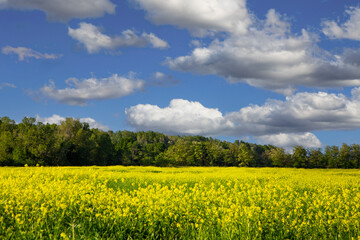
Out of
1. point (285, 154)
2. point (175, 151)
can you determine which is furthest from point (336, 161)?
point (175, 151)

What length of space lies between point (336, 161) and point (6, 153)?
89.1m

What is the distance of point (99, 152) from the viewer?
253 feet

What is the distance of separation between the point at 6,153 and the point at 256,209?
207 feet

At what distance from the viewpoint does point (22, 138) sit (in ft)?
200

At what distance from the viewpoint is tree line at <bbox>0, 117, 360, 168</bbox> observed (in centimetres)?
5962

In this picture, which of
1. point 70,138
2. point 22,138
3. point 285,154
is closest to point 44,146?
point 22,138

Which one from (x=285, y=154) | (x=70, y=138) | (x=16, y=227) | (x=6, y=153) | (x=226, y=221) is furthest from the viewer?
(x=285, y=154)

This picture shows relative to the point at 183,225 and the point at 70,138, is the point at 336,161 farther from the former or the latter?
the point at 183,225

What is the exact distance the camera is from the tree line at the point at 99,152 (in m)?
59.6

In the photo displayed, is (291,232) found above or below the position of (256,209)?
below

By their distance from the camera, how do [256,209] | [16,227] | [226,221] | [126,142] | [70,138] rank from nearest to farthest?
[16,227]
[226,221]
[256,209]
[70,138]
[126,142]

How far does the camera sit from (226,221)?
7531mm

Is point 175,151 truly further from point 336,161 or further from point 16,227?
point 16,227

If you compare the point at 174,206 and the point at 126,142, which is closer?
the point at 174,206
